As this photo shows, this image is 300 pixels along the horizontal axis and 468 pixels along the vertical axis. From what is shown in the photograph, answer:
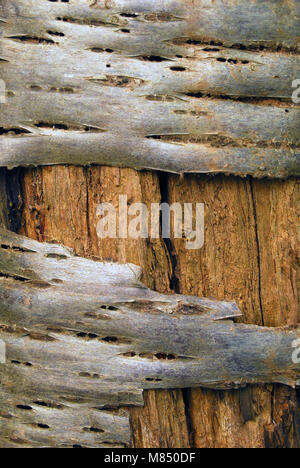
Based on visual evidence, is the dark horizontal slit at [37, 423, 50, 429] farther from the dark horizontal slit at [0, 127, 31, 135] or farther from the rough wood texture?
the dark horizontal slit at [0, 127, 31, 135]

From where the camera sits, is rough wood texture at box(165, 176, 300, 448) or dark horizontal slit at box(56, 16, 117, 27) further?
rough wood texture at box(165, 176, 300, 448)

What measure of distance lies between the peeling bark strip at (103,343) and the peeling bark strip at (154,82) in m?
0.43

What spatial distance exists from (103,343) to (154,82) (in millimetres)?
968

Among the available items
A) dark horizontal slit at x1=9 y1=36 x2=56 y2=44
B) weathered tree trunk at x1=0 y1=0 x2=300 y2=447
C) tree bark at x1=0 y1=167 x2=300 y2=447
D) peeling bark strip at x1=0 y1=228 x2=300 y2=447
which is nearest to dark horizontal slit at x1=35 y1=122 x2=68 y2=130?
weathered tree trunk at x1=0 y1=0 x2=300 y2=447

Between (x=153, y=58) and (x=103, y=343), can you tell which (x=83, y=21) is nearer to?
(x=153, y=58)

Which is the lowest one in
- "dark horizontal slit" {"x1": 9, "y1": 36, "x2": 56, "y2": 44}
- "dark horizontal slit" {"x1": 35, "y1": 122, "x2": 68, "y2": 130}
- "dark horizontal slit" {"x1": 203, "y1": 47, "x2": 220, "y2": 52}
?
"dark horizontal slit" {"x1": 35, "y1": 122, "x2": 68, "y2": 130}

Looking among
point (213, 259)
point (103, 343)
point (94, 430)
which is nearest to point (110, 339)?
point (103, 343)

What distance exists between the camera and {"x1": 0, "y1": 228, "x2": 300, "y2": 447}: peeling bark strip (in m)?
1.91

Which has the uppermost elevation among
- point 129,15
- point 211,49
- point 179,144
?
point 129,15

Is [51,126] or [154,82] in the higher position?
[154,82]

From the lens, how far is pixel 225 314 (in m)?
1.93

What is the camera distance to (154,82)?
6.17ft

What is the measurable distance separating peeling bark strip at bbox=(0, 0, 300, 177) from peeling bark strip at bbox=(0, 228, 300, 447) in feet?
1.42

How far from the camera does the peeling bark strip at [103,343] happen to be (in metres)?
1.91
